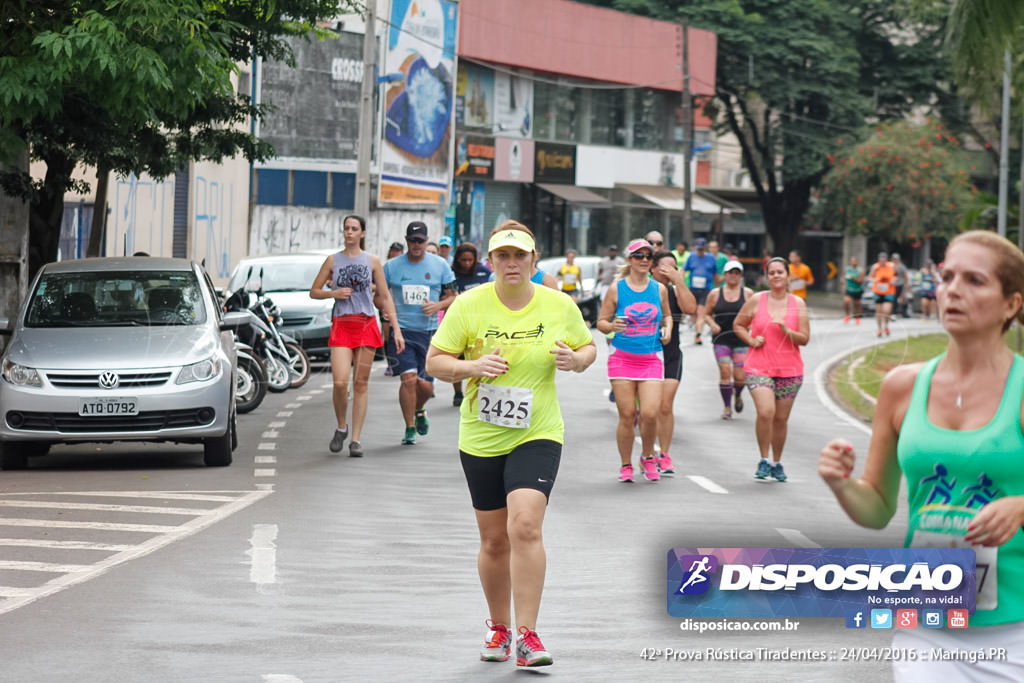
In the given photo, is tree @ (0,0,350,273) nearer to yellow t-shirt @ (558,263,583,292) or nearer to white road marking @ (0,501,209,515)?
white road marking @ (0,501,209,515)

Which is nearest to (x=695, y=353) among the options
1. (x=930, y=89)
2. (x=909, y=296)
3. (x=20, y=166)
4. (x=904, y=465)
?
(x=20, y=166)

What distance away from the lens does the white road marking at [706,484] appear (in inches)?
484

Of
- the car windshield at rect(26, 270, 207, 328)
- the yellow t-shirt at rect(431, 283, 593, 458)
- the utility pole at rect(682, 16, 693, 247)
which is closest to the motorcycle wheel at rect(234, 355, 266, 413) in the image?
the car windshield at rect(26, 270, 207, 328)

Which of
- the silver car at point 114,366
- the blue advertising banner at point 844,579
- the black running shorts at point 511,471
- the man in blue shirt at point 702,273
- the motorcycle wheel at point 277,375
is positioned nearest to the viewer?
the blue advertising banner at point 844,579

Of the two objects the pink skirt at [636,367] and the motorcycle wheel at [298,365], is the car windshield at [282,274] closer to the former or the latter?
the motorcycle wheel at [298,365]

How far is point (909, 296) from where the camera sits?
4750cm

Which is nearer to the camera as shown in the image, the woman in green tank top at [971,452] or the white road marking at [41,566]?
the woman in green tank top at [971,452]

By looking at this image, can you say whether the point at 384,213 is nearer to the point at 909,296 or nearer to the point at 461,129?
the point at 461,129

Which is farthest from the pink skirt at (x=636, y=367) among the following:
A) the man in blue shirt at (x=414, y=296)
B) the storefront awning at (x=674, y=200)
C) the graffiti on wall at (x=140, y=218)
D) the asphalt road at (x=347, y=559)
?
the storefront awning at (x=674, y=200)

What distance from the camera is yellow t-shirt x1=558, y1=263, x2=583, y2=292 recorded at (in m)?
35.0

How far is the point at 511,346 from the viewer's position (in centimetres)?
687

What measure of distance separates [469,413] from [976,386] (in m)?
3.49

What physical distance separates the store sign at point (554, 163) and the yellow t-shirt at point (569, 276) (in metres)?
17.3

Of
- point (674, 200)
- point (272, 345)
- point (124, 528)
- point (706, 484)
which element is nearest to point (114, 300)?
point (124, 528)
